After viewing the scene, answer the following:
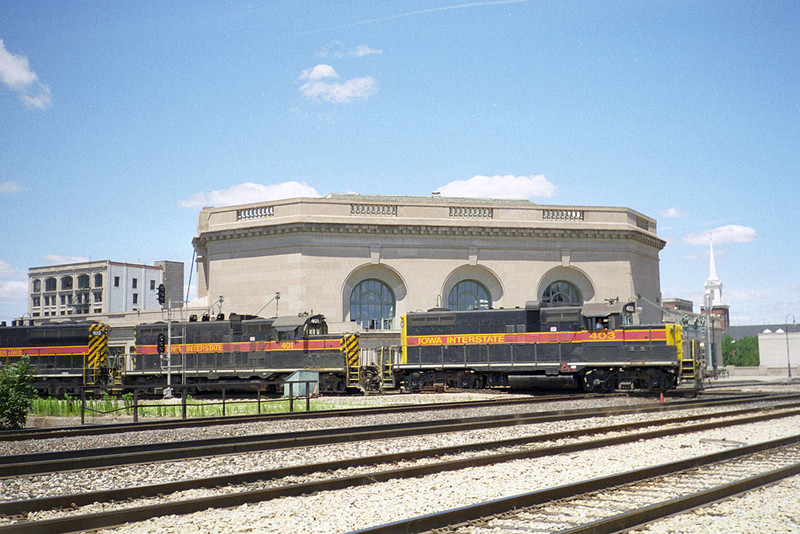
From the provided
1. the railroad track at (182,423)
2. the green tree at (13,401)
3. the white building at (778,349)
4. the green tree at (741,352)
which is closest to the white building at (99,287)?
the white building at (778,349)

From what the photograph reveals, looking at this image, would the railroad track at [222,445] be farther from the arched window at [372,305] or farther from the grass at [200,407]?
the arched window at [372,305]

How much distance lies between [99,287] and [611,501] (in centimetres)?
12313

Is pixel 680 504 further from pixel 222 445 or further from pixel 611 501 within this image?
pixel 222 445

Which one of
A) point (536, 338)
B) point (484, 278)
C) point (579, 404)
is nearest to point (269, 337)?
point (536, 338)

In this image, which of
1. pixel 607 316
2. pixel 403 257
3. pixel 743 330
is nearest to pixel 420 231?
pixel 403 257

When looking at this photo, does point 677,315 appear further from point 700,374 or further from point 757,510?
point 757,510

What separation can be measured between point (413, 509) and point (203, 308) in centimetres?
3608

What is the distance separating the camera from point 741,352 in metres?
147

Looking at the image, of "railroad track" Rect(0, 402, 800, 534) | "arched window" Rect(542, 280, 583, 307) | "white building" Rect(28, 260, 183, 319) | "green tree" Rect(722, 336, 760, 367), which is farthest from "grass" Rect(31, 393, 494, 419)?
"green tree" Rect(722, 336, 760, 367)

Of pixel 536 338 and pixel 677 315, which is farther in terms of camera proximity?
pixel 677 315

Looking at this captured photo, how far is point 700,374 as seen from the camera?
2705 centimetres

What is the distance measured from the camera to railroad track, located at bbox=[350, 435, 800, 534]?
7.13 metres

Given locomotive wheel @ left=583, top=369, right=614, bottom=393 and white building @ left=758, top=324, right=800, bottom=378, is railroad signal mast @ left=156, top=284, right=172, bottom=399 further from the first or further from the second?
white building @ left=758, top=324, right=800, bottom=378

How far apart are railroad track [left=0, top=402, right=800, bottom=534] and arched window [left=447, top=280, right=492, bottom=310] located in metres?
28.1
